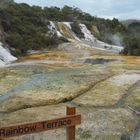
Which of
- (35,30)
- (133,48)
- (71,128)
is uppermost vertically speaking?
(35,30)

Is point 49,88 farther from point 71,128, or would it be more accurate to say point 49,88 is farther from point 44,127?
point 44,127

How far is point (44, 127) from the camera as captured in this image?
1112 cm

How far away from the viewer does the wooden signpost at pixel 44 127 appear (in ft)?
35.0

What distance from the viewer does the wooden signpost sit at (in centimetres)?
1068

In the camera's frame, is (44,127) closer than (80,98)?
Yes

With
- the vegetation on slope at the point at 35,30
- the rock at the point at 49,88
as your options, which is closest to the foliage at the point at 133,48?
the vegetation on slope at the point at 35,30

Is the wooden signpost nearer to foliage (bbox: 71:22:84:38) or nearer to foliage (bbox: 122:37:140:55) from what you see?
foliage (bbox: 122:37:140:55)

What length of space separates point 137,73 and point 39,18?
3829cm

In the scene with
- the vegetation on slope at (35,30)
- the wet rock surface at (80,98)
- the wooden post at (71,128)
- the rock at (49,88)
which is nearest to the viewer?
the wooden post at (71,128)

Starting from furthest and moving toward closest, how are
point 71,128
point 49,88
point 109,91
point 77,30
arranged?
point 77,30 < point 49,88 < point 109,91 < point 71,128

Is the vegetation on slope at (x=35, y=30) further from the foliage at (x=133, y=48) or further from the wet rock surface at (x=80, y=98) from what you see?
the wet rock surface at (x=80, y=98)

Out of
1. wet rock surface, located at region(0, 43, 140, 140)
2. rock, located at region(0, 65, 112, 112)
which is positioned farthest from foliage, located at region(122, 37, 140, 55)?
rock, located at region(0, 65, 112, 112)

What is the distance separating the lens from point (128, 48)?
48.6 metres

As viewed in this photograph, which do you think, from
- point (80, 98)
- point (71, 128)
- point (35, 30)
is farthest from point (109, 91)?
point (35, 30)
